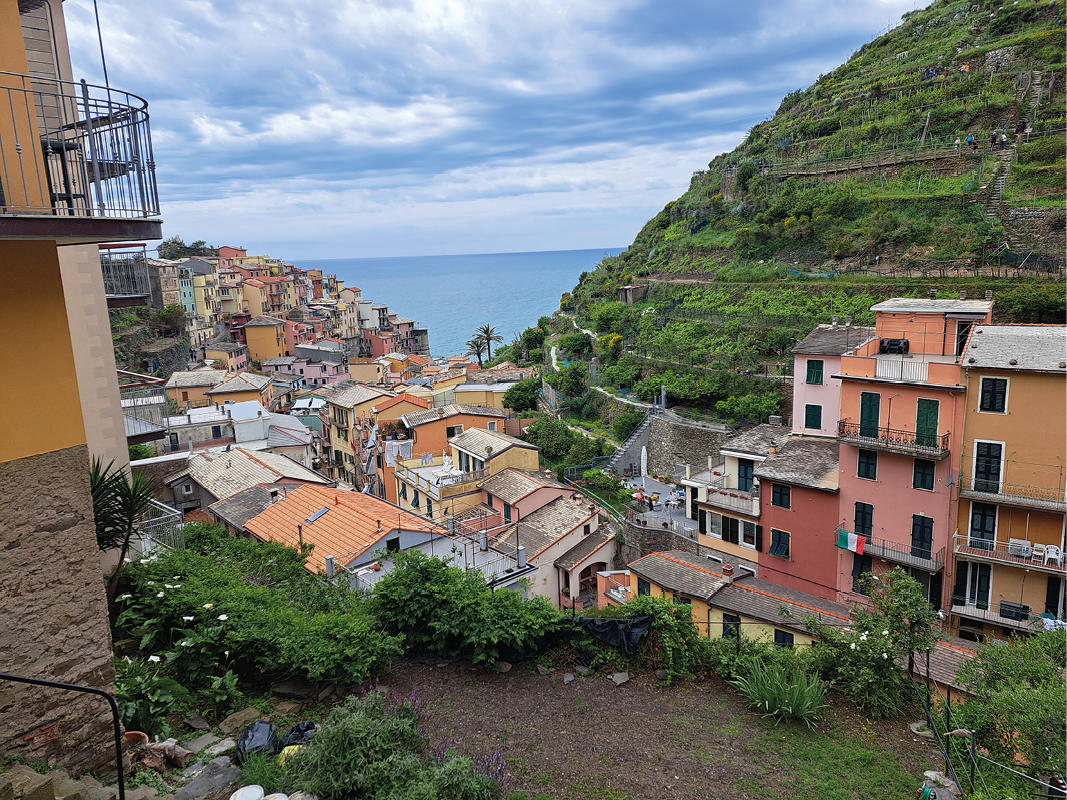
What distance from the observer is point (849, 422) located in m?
16.9

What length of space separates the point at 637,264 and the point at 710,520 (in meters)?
38.1

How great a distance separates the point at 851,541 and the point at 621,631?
37.5 ft

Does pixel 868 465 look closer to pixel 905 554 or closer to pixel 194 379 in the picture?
pixel 905 554

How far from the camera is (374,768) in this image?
513 centimetres

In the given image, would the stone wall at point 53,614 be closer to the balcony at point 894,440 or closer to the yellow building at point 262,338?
the balcony at point 894,440

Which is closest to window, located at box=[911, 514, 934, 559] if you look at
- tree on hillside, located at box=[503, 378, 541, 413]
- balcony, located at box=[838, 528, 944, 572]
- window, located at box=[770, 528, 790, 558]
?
balcony, located at box=[838, 528, 944, 572]

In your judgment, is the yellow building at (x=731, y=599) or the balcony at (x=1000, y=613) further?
the balcony at (x=1000, y=613)

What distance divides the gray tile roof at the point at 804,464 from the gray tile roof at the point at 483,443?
1028 centimetres

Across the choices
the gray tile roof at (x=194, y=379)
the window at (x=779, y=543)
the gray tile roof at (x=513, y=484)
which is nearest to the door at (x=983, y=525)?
the window at (x=779, y=543)

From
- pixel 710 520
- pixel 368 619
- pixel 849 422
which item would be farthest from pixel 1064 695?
pixel 710 520

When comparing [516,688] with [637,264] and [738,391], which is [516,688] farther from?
[637,264]

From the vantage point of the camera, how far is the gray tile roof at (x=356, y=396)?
34.8 metres

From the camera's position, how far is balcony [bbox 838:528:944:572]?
614 inches

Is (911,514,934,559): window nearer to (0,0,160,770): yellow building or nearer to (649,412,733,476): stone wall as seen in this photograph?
(649,412,733,476): stone wall
